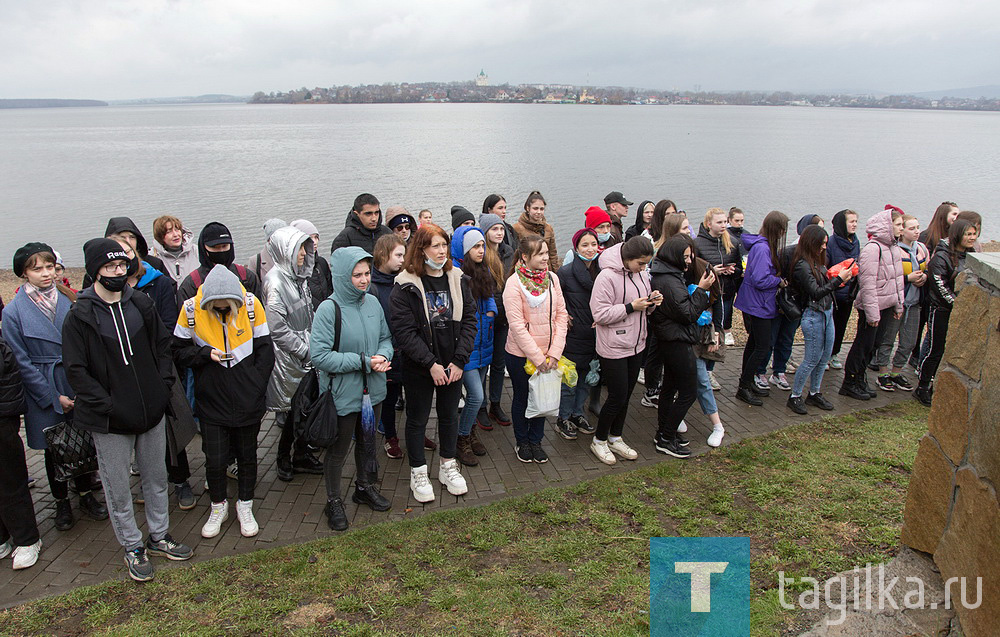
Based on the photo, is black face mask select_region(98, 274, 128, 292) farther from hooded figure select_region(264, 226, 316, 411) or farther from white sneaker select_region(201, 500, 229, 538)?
white sneaker select_region(201, 500, 229, 538)

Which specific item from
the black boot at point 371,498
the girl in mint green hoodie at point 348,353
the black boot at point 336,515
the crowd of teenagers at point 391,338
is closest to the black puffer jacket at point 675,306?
the crowd of teenagers at point 391,338

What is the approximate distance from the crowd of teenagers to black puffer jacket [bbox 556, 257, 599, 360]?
19 millimetres

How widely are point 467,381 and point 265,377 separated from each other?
5.47 feet

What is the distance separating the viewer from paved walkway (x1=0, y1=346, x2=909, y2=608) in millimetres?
3977

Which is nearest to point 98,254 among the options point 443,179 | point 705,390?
point 705,390

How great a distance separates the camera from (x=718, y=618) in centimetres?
341

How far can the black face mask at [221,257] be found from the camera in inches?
186

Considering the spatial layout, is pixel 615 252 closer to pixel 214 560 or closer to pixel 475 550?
pixel 475 550

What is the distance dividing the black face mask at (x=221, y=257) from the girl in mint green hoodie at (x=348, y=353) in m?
1.10

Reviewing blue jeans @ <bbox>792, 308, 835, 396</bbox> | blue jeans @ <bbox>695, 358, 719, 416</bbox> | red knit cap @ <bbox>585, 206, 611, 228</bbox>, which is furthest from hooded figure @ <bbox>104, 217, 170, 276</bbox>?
blue jeans @ <bbox>792, 308, 835, 396</bbox>

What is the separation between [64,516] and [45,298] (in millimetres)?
1580

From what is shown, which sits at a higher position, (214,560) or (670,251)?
(670,251)

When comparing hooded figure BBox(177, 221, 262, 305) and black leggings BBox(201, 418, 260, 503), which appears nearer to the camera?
black leggings BBox(201, 418, 260, 503)

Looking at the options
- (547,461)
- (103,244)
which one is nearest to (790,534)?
(547,461)
